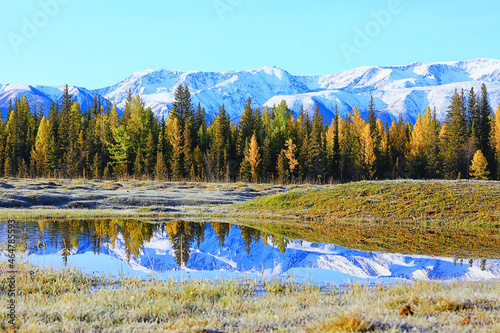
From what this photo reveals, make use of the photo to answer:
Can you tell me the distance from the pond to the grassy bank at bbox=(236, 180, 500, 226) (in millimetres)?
8337

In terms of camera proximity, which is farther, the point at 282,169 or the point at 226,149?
the point at 226,149

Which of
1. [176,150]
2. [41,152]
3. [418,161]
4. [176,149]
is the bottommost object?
[418,161]

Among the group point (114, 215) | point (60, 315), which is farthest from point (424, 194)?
point (60, 315)

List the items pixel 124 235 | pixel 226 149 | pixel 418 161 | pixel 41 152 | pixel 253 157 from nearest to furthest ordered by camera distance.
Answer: pixel 124 235, pixel 253 157, pixel 41 152, pixel 418 161, pixel 226 149

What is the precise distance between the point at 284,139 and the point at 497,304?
7044 cm

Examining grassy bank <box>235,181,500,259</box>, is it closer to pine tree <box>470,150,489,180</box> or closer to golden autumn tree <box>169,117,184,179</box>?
golden autumn tree <box>169,117,184,179</box>

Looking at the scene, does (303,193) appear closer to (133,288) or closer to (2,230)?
(2,230)

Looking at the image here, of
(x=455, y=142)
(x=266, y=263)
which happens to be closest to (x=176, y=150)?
(x=455, y=142)

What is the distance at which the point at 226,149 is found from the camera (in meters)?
73.9

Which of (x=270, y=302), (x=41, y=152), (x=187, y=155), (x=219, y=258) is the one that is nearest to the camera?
(x=270, y=302)

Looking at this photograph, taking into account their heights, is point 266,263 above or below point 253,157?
below

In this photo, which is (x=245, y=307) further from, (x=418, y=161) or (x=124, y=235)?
(x=418, y=161)

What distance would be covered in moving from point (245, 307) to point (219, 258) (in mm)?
A: 6733

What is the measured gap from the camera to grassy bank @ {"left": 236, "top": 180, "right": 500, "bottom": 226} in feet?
74.6
